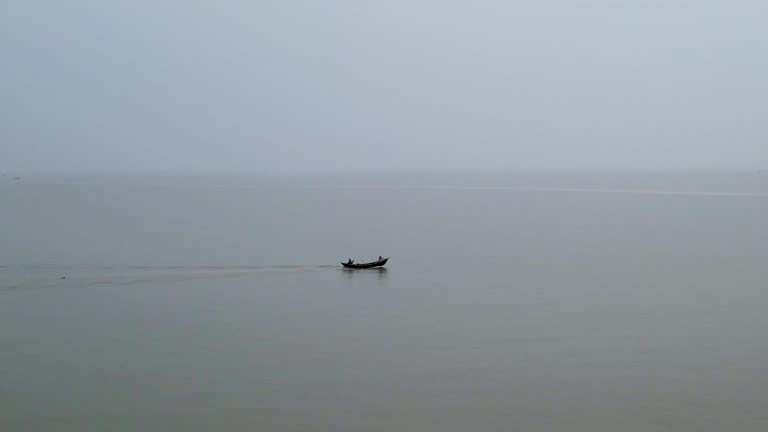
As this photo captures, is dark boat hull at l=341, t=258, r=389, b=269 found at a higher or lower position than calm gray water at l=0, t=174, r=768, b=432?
higher

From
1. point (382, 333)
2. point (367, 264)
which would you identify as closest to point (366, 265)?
point (367, 264)

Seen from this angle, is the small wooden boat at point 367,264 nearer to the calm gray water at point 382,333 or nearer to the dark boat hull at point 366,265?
the dark boat hull at point 366,265

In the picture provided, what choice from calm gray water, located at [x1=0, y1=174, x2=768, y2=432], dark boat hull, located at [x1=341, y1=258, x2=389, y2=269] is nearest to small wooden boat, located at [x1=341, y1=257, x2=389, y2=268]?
dark boat hull, located at [x1=341, y1=258, x2=389, y2=269]

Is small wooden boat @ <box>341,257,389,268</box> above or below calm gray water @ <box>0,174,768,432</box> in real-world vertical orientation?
above

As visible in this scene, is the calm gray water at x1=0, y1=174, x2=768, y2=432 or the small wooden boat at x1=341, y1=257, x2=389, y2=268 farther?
the small wooden boat at x1=341, y1=257, x2=389, y2=268

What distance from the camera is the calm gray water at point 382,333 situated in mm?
22562

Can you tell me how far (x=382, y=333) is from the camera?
3169cm

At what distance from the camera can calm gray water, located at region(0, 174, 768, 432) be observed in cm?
2256

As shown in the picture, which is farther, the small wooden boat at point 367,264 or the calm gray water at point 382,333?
the small wooden boat at point 367,264

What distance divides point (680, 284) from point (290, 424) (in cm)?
2877

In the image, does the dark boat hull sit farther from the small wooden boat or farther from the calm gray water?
the calm gray water

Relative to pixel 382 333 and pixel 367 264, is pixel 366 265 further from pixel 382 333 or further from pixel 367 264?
pixel 382 333

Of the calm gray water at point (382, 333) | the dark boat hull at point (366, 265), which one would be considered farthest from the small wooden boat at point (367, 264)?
the calm gray water at point (382, 333)

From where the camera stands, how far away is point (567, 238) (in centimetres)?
6569
